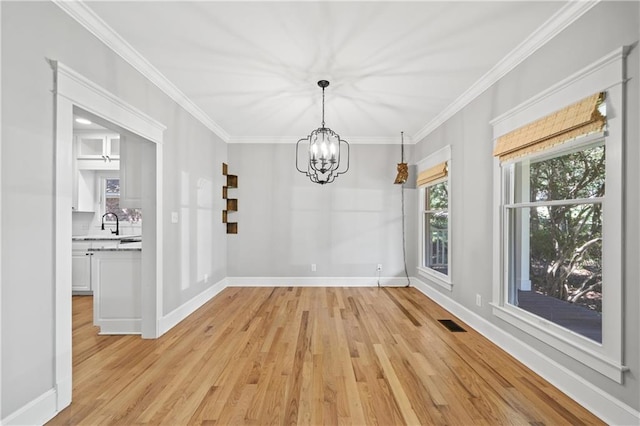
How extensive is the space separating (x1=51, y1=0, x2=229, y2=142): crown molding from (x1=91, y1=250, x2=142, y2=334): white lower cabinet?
1815 mm

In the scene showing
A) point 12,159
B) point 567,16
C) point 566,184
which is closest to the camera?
point 12,159

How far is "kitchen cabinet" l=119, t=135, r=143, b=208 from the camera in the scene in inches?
123

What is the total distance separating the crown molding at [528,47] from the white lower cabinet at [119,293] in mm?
4072

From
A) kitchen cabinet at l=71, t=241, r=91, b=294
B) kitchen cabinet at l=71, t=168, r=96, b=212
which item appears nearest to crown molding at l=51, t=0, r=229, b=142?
kitchen cabinet at l=71, t=168, r=96, b=212

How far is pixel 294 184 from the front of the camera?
5285mm

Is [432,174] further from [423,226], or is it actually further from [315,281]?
[315,281]

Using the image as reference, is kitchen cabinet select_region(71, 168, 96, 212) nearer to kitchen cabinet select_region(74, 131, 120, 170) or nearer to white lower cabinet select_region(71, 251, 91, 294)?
kitchen cabinet select_region(74, 131, 120, 170)

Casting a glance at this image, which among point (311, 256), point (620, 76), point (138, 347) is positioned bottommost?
point (138, 347)

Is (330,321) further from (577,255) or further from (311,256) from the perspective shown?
(577,255)

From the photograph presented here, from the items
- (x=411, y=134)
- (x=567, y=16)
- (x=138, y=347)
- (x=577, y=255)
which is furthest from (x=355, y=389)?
(x=411, y=134)

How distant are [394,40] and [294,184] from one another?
10.6 ft

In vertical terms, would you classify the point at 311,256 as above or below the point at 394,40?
below

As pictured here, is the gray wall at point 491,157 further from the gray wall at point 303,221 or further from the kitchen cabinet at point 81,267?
the kitchen cabinet at point 81,267

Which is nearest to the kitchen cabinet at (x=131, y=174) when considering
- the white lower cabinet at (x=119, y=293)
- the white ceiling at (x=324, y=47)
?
the white lower cabinet at (x=119, y=293)
